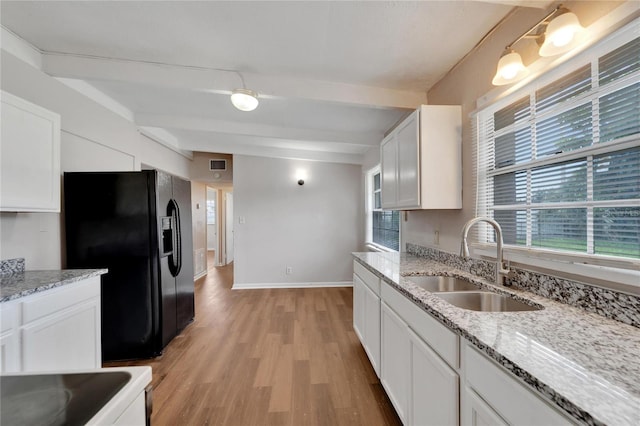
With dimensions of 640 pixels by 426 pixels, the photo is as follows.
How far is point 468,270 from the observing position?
1.81 m

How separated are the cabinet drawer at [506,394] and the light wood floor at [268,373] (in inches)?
41.6

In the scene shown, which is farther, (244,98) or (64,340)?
(244,98)

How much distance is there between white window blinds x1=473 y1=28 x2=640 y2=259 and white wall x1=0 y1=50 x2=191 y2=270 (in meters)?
3.52

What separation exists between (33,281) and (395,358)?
2.31m

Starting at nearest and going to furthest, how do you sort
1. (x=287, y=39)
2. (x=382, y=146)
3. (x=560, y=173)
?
(x=560, y=173) → (x=287, y=39) → (x=382, y=146)

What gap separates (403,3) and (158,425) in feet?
9.89

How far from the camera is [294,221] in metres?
4.66

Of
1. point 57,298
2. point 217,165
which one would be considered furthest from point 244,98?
point 217,165

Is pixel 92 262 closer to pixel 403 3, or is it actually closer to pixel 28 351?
pixel 28 351

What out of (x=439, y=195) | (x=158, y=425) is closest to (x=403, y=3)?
(x=439, y=195)

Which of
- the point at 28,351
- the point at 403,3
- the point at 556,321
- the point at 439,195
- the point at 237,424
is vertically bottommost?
the point at 237,424

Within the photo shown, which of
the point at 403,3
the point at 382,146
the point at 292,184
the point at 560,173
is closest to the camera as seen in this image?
the point at 560,173

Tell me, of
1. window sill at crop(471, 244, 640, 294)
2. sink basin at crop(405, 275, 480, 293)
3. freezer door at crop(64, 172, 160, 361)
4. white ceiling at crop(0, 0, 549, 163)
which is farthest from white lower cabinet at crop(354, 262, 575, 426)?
freezer door at crop(64, 172, 160, 361)

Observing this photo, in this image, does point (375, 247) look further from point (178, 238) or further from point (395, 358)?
point (178, 238)
